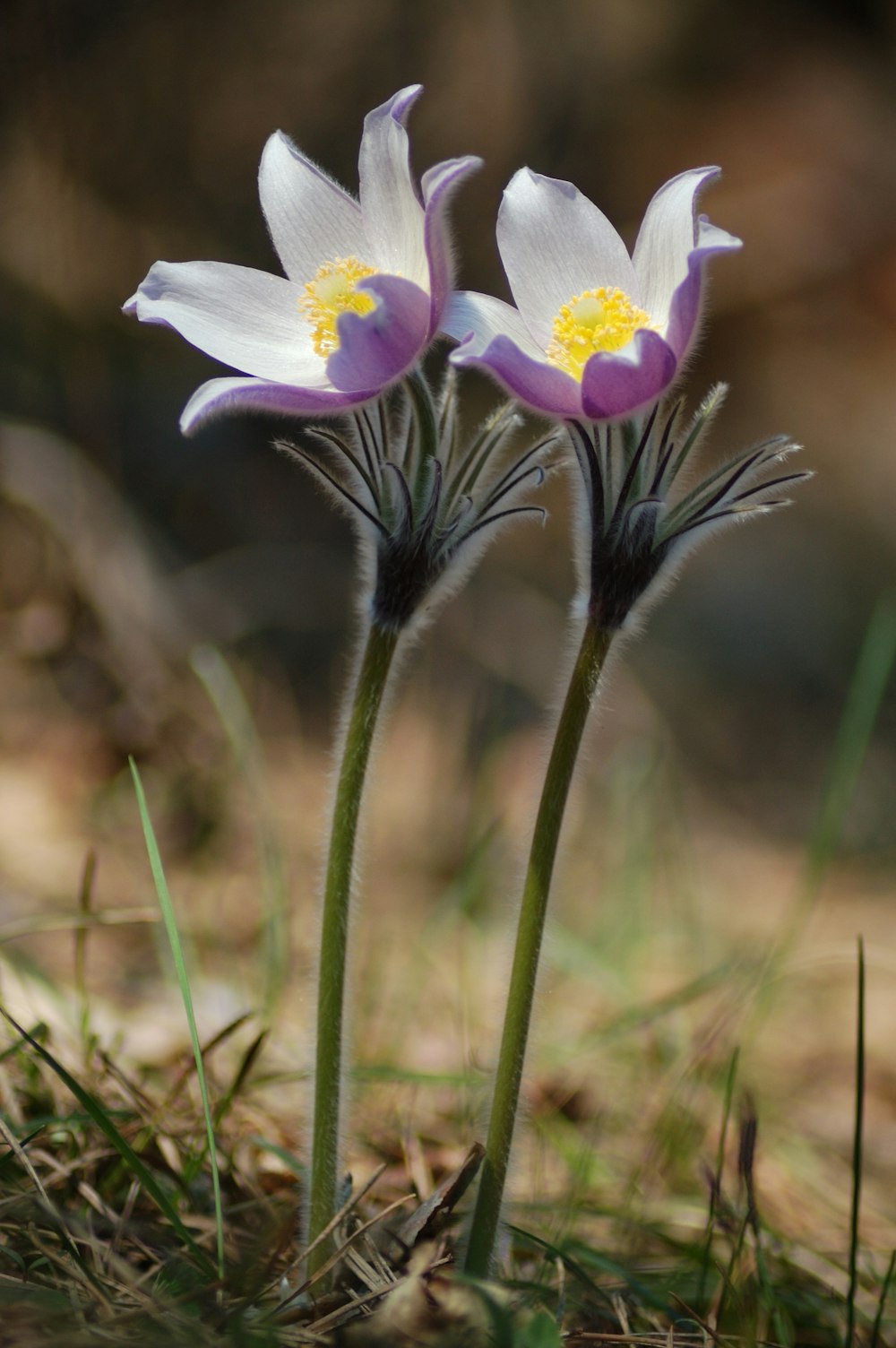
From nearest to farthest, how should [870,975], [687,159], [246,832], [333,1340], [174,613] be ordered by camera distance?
1. [333,1340]
2. [870,975]
3. [246,832]
4. [174,613]
5. [687,159]

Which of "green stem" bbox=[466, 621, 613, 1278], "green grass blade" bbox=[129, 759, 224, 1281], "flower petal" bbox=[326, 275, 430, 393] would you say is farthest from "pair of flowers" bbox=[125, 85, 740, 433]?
"green grass blade" bbox=[129, 759, 224, 1281]

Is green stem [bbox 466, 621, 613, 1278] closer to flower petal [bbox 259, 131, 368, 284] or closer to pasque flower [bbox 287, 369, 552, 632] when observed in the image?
pasque flower [bbox 287, 369, 552, 632]

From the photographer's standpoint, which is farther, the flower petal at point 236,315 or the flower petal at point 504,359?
the flower petal at point 236,315

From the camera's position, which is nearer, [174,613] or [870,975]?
[870,975]

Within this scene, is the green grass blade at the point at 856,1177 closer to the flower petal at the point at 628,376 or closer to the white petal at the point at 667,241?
the flower petal at the point at 628,376

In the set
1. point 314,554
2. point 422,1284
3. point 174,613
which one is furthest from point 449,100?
point 422,1284

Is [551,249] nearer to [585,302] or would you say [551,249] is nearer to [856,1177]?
[585,302]

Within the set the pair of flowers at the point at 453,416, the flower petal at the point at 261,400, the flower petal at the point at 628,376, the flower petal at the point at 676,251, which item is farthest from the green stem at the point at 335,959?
the flower petal at the point at 676,251

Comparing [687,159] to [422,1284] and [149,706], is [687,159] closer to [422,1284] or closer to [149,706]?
[149,706]

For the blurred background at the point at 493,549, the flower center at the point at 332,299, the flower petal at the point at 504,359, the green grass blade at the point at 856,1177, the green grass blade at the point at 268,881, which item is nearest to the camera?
the flower petal at the point at 504,359
